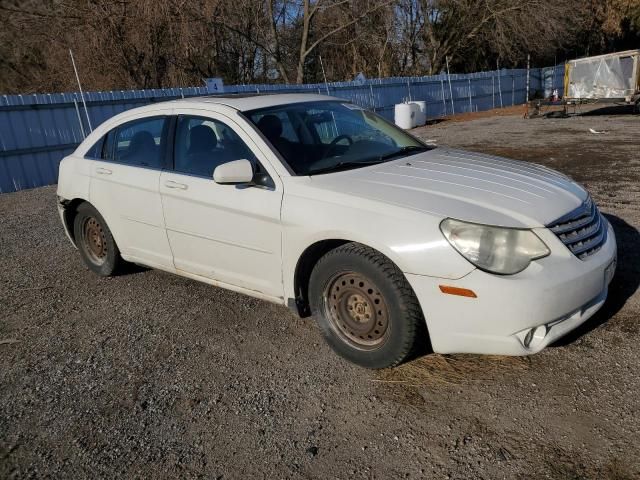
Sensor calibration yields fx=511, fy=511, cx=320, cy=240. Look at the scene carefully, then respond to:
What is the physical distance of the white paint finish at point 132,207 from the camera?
4.01 metres

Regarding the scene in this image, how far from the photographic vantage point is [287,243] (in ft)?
10.5

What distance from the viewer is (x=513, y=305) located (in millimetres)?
2547

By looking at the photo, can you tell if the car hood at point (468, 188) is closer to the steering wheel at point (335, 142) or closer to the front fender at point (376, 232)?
the front fender at point (376, 232)

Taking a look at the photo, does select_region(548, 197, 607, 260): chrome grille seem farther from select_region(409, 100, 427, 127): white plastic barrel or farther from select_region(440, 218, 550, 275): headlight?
select_region(409, 100, 427, 127): white plastic barrel

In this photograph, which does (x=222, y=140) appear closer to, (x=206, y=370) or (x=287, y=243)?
(x=287, y=243)

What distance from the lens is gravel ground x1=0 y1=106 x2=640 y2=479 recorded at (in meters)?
2.39

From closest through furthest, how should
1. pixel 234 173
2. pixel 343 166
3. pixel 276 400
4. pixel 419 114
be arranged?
pixel 276 400 < pixel 234 173 < pixel 343 166 < pixel 419 114

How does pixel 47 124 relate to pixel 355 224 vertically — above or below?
above

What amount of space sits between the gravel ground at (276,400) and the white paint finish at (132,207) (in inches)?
18.5

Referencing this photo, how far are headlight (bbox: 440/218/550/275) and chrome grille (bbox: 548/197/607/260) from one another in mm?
200

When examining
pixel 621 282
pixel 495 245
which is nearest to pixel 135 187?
pixel 495 245

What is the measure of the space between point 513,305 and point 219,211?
1.99 meters

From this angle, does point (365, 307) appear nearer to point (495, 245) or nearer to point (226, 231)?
point (495, 245)

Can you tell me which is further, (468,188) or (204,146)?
(204,146)
